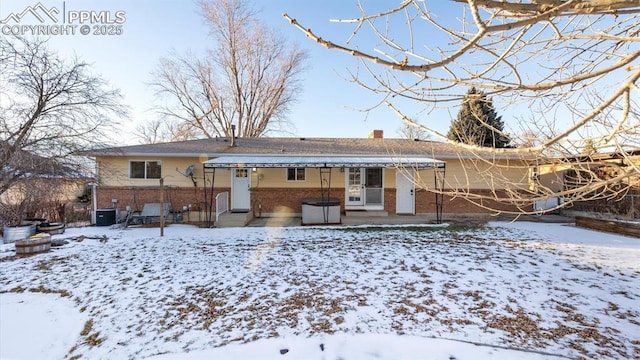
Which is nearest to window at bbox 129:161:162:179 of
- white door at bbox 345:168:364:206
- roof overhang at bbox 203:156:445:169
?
roof overhang at bbox 203:156:445:169

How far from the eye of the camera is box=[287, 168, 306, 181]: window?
1245 centimetres

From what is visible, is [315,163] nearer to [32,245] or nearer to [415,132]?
[415,132]

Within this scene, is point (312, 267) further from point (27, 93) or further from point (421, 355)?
point (27, 93)

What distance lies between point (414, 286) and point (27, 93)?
14.0m

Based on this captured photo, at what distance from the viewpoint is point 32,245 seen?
23.3 ft

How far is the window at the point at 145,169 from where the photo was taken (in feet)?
39.0

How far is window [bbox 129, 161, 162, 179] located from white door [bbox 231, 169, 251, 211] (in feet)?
10.6

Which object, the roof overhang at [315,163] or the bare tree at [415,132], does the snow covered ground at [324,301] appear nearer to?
the bare tree at [415,132]

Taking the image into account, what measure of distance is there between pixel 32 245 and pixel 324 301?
26.3 ft

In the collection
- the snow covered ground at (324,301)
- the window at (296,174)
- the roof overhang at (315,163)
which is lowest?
the snow covered ground at (324,301)

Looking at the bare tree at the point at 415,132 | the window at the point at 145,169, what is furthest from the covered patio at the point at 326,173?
the window at the point at 145,169

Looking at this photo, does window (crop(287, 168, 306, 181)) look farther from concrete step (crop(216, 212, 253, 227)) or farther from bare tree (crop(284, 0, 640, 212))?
bare tree (crop(284, 0, 640, 212))

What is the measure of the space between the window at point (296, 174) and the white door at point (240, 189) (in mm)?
1798

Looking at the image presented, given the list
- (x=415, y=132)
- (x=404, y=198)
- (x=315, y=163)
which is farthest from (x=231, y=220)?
(x=415, y=132)
